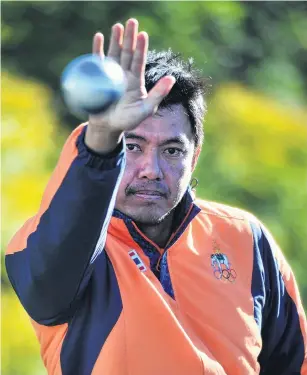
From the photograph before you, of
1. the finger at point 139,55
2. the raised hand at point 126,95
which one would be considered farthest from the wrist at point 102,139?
the finger at point 139,55

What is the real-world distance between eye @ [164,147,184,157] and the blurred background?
88.9 inches

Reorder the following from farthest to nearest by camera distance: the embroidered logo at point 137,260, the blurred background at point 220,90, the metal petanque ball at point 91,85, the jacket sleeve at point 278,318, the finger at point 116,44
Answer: the blurred background at point 220,90, the jacket sleeve at point 278,318, the embroidered logo at point 137,260, the finger at point 116,44, the metal petanque ball at point 91,85

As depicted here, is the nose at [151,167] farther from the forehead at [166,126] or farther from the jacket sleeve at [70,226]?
→ the jacket sleeve at [70,226]

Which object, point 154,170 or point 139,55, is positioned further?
point 154,170

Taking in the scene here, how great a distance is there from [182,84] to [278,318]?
0.76 meters

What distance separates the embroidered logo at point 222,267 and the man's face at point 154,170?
0.64ft

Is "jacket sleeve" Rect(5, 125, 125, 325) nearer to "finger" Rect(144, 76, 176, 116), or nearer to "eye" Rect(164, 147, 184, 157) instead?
"finger" Rect(144, 76, 176, 116)

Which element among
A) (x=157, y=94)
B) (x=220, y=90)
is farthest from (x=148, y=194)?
(x=220, y=90)

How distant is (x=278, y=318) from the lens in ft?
8.66

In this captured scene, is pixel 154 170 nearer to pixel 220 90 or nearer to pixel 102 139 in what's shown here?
pixel 102 139

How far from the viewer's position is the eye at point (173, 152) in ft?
7.91

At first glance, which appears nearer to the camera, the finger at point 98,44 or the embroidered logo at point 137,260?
the finger at point 98,44

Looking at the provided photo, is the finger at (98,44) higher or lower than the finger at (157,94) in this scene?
higher

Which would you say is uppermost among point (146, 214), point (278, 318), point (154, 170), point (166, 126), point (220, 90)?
point (220, 90)
